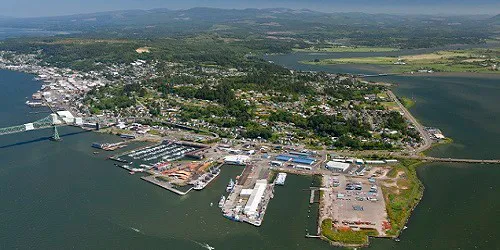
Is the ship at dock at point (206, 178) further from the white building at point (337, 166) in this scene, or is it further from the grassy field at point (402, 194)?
the grassy field at point (402, 194)

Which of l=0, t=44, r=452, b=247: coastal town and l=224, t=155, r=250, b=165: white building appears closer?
l=0, t=44, r=452, b=247: coastal town

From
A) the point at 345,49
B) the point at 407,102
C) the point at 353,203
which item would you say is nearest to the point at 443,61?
the point at 345,49

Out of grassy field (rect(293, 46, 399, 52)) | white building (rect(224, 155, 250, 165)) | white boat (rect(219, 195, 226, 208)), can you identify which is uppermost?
grassy field (rect(293, 46, 399, 52))

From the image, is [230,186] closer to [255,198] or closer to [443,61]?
[255,198]

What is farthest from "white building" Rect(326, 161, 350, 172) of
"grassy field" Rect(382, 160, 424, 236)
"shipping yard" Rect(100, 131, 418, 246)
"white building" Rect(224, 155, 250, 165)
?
"white building" Rect(224, 155, 250, 165)

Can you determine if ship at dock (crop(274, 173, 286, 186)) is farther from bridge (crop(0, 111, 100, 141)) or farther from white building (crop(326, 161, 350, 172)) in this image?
bridge (crop(0, 111, 100, 141))

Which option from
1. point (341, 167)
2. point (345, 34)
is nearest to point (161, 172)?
point (341, 167)

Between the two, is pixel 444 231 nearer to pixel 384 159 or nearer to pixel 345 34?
pixel 384 159
